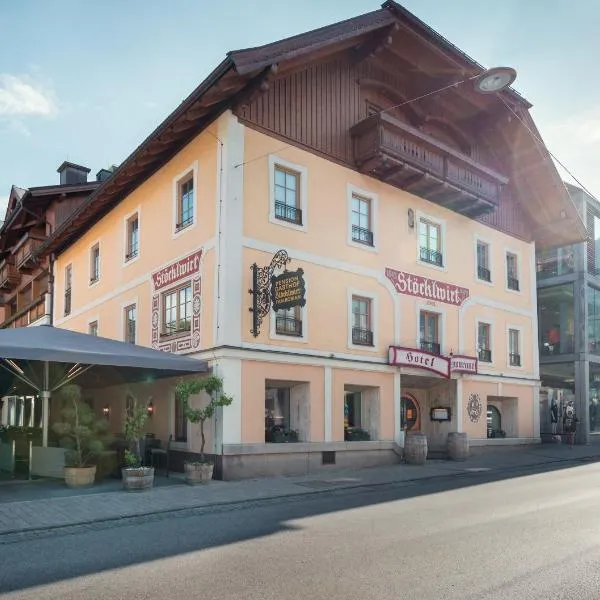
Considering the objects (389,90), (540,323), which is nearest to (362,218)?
(389,90)

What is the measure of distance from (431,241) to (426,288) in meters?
1.74

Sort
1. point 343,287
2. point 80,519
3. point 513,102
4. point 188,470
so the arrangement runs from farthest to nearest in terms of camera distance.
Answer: point 513,102
point 343,287
point 188,470
point 80,519

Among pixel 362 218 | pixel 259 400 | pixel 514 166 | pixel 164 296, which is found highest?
pixel 514 166

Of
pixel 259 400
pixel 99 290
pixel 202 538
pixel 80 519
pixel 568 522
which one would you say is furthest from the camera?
pixel 99 290

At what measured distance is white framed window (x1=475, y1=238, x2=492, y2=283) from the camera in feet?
74.4

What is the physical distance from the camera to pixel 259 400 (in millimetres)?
15109

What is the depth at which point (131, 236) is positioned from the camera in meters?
20.8

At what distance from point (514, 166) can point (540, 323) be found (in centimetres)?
870

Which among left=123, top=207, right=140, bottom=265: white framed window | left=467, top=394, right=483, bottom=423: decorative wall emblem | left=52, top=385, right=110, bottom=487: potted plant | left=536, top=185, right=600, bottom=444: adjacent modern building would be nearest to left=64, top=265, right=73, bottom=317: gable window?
left=123, top=207, right=140, bottom=265: white framed window

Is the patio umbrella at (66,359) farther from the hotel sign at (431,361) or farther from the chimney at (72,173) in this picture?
the chimney at (72,173)

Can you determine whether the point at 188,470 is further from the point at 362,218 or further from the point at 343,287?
the point at 362,218

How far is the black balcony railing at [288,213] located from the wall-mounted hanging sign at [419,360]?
455cm

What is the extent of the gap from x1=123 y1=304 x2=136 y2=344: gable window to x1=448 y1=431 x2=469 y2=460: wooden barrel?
9990 mm

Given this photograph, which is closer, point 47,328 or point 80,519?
point 80,519
